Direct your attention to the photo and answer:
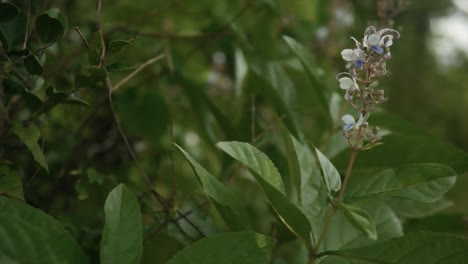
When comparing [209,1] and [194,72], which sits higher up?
[209,1]

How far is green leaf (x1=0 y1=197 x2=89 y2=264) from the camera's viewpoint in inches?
17.2

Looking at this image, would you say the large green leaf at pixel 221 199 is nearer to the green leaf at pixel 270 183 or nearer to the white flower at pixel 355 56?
the green leaf at pixel 270 183

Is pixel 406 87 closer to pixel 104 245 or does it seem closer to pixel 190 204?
pixel 190 204

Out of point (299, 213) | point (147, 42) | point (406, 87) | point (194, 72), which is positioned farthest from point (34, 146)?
point (406, 87)

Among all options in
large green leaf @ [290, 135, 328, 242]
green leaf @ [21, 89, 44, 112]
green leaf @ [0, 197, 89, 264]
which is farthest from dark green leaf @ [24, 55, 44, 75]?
A: large green leaf @ [290, 135, 328, 242]

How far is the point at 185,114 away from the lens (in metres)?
1.20

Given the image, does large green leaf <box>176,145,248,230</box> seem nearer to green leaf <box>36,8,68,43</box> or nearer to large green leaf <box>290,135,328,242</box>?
large green leaf <box>290,135,328,242</box>

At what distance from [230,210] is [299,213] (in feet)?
0.23

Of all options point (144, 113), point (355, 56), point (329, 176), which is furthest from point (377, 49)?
point (144, 113)

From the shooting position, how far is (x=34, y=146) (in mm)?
542

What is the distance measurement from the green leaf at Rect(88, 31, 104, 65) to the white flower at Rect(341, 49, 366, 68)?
222 mm

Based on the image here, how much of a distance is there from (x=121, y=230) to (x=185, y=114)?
28.6 inches

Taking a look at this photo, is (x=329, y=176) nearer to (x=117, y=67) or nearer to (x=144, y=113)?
(x=117, y=67)

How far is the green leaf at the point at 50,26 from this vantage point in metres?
0.52
